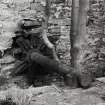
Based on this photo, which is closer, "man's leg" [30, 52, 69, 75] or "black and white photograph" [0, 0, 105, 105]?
"man's leg" [30, 52, 69, 75]

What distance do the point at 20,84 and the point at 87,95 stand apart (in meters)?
1.05

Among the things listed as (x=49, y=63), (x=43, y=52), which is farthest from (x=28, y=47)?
(x=49, y=63)

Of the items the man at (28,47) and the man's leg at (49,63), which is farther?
the man at (28,47)

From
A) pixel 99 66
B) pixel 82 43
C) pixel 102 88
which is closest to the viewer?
pixel 102 88

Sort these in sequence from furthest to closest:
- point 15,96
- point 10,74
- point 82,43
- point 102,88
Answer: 1. point 82,43
2. point 102,88
3. point 10,74
4. point 15,96

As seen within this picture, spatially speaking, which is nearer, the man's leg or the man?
the man's leg

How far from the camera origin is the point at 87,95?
3.60 meters

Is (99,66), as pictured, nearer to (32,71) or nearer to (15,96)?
(32,71)

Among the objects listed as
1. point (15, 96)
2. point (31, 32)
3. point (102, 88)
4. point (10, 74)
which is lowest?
point (102, 88)

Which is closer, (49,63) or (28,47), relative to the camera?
(49,63)

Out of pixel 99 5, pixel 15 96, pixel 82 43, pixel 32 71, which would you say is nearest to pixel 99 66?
pixel 82 43

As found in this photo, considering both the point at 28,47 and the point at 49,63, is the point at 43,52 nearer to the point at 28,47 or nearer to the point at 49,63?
the point at 28,47

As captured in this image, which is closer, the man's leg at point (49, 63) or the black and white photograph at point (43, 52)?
the man's leg at point (49, 63)

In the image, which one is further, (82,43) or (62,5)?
(82,43)
